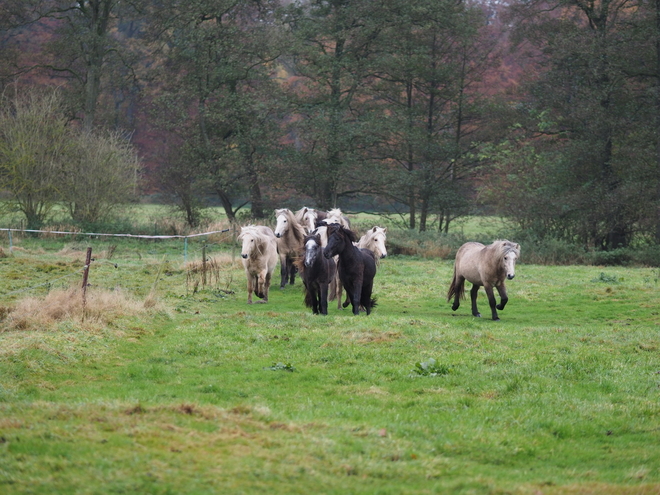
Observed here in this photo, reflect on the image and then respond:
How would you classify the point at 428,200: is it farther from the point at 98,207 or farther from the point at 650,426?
the point at 650,426

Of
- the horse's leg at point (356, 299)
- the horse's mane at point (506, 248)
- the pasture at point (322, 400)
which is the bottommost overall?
the pasture at point (322, 400)

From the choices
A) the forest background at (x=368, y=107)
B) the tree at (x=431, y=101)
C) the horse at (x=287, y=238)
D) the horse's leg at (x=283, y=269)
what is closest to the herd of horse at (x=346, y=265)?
the horse at (x=287, y=238)

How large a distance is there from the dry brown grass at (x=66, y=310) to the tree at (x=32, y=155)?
18.0 metres

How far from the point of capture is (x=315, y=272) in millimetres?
14062

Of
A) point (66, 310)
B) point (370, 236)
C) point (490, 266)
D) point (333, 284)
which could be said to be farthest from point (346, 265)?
point (66, 310)

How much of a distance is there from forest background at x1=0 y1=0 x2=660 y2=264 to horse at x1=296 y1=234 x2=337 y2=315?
1840 cm

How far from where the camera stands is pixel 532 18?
1369 inches

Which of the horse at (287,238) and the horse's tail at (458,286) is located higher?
the horse at (287,238)

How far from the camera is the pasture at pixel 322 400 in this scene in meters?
5.19

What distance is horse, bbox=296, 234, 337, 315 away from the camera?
44.9 ft

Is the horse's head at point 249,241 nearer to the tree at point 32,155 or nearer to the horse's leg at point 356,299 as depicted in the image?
the horse's leg at point 356,299

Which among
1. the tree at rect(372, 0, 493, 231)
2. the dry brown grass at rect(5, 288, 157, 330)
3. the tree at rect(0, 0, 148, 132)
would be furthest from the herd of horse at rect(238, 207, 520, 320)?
the tree at rect(372, 0, 493, 231)

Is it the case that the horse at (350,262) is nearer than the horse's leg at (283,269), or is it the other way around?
the horse at (350,262)

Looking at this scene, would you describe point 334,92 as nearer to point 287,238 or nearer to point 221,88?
point 221,88
